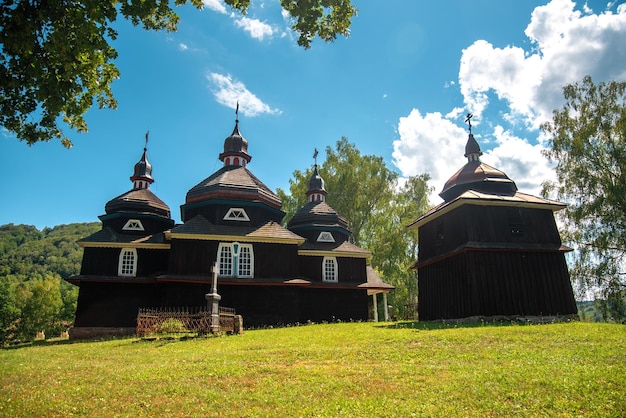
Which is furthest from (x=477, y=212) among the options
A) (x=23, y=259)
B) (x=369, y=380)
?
(x=23, y=259)

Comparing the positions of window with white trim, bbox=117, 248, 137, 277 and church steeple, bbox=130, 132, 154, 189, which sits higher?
church steeple, bbox=130, 132, 154, 189

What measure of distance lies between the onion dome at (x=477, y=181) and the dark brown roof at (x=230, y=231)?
29.3ft

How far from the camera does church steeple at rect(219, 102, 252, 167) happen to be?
98.7 feet

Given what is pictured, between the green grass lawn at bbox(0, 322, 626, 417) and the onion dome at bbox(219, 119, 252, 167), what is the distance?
18417mm

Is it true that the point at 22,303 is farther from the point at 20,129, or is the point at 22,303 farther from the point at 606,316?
the point at 606,316

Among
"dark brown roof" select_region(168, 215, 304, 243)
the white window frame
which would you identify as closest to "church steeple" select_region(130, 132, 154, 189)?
"dark brown roof" select_region(168, 215, 304, 243)

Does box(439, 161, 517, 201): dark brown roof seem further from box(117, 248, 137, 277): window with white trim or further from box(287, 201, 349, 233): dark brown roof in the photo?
box(117, 248, 137, 277): window with white trim

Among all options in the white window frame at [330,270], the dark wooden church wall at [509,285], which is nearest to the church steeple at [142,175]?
the white window frame at [330,270]

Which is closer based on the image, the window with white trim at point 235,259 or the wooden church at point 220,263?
the wooden church at point 220,263

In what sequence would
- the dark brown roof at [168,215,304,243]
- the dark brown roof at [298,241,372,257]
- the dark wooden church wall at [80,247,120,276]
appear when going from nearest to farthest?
the dark brown roof at [168,215,304,243] < the dark wooden church wall at [80,247,120,276] < the dark brown roof at [298,241,372,257]

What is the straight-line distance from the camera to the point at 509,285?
64.6 feet

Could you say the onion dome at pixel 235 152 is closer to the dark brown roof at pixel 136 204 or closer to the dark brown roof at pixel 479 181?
the dark brown roof at pixel 136 204

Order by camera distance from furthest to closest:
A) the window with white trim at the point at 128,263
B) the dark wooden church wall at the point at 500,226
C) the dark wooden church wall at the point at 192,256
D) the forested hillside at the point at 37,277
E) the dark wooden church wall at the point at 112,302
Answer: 1. the forested hillside at the point at 37,277
2. the window with white trim at the point at 128,263
3. the dark wooden church wall at the point at 112,302
4. the dark wooden church wall at the point at 192,256
5. the dark wooden church wall at the point at 500,226

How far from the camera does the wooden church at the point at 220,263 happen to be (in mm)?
23438
